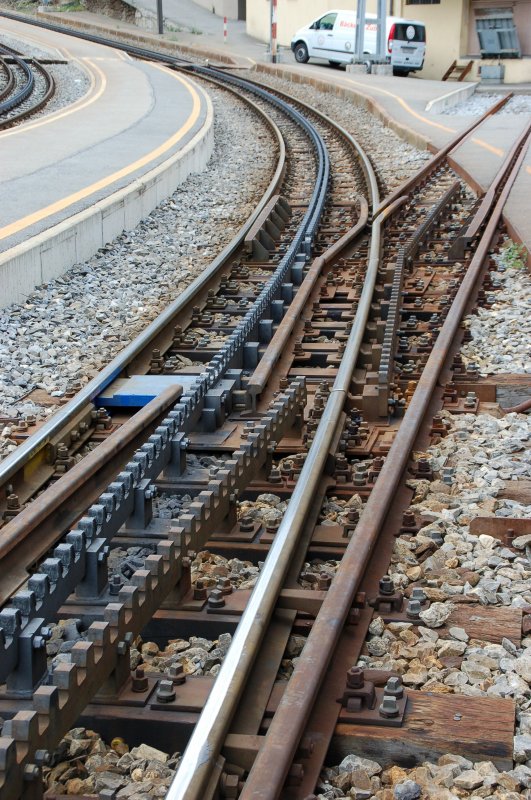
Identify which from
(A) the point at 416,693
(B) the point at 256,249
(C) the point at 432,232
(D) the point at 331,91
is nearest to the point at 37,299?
(B) the point at 256,249

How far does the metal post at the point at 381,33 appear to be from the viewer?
3653 centimetres

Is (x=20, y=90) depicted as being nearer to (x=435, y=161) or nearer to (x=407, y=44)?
(x=435, y=161)

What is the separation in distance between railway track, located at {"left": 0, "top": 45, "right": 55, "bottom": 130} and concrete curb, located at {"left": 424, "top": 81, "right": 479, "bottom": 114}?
8663mm

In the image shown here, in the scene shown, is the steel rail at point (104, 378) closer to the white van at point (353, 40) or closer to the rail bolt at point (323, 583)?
the rail bolt at point (323, 583)

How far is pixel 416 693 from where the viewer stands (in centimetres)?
358

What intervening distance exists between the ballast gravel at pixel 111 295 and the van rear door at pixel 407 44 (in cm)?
2402

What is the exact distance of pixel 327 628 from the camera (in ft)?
12.1

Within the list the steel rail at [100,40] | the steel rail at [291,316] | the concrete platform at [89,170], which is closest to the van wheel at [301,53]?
the steel rail at [100,40]

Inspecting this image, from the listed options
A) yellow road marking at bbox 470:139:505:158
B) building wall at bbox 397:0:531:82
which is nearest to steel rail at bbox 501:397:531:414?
yellow road marking at bbox 470:139:505:158

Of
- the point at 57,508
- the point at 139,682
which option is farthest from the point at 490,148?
the point at 139,682

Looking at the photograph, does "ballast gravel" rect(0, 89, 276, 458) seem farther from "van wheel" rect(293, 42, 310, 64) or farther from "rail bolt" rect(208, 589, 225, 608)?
"van wheel" rect(293, 42, 310, 64)

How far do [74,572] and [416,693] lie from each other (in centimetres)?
→ 128

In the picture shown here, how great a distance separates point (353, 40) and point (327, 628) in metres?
38.2

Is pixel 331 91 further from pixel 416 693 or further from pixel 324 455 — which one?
pixel 416 693
